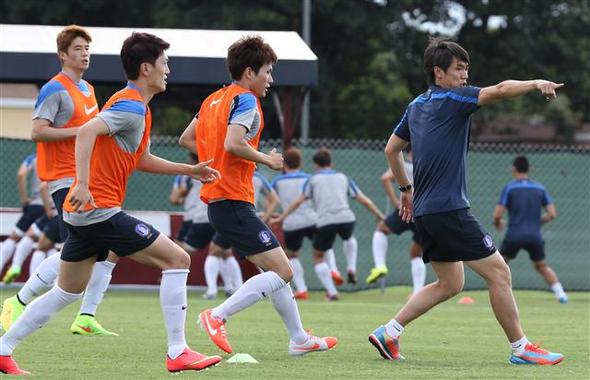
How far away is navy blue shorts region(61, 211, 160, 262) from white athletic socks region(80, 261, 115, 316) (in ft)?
8.95

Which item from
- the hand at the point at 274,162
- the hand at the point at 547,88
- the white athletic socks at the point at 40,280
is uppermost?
the hand at the point at 547,88

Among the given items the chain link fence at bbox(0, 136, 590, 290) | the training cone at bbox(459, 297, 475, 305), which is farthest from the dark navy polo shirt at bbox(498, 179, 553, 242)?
the chain link fence at bbox(0, 136, 590, 290)

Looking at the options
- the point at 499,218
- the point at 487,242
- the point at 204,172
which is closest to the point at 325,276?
the point at 499,218

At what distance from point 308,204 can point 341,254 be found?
1447 millimetres

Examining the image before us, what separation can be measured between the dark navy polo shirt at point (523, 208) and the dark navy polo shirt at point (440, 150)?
7.74m

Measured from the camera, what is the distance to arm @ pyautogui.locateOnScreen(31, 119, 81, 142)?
8.88 metres

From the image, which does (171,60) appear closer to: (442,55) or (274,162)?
(442,55)

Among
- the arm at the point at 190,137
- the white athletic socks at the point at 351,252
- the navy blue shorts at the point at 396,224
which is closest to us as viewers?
the arm at the point at 190,137

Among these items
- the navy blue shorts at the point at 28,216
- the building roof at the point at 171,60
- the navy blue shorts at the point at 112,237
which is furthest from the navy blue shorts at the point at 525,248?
the navy blue shorts at the point at 112,237

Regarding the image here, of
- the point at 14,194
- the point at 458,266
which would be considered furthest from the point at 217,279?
the point at 458,266

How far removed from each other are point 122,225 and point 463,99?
2.23 metres

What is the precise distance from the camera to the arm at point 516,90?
7086 mm

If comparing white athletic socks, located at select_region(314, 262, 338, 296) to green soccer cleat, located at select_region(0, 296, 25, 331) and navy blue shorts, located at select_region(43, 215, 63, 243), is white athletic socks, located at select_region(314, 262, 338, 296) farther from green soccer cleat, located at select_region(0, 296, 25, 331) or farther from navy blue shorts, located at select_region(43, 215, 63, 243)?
green soccer cleat, located at select_region(0, 296, 25, 331)

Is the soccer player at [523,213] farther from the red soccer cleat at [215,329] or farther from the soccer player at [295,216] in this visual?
the red soccer cleat at [215,329]
